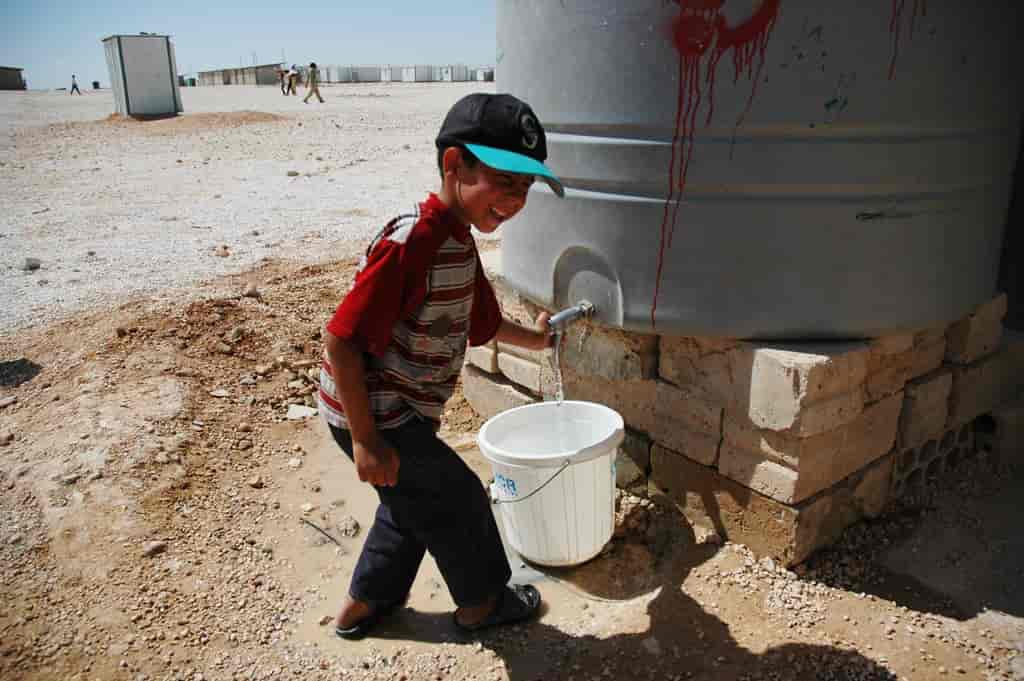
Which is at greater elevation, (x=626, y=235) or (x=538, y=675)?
(x=626, y=235)

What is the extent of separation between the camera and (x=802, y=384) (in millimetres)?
2271

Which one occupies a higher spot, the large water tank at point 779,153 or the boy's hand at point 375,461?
the large water tank at point 779,153

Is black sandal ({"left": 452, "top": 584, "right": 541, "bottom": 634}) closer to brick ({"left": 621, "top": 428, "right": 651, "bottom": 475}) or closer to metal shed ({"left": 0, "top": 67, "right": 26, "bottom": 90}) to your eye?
brick ({"left": 621, "top": 428, "right": 651, "bottom": 475})

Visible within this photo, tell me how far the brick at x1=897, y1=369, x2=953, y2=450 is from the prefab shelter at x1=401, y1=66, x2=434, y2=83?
165 feet

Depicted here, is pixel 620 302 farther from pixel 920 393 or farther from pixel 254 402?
pixel 254 402

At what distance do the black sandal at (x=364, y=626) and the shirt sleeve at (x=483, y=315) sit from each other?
909 mm

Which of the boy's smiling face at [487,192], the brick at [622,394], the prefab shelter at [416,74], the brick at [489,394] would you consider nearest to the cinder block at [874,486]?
the brick at [622,394]

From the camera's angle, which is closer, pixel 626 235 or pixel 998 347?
pixel 626 235

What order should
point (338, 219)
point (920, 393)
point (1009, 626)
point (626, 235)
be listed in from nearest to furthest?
point (1009, 626) → point (626, 235) → point (920, 393) → point (338, 219)

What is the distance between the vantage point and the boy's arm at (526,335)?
235 cm

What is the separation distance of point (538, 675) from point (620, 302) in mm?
1210

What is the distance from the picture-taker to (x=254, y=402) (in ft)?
12.3

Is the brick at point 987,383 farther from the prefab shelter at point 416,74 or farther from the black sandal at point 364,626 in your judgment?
the prefab shelter at point 416,74

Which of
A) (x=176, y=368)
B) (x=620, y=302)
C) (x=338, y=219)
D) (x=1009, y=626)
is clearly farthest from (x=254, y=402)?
(x=338, y=219)
